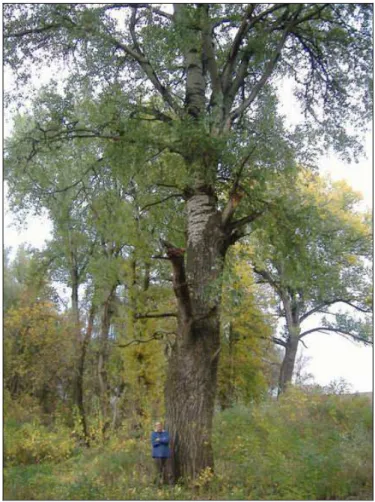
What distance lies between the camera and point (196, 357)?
7715 millimetres

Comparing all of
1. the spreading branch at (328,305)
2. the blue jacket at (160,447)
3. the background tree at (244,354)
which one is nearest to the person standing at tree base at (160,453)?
the blue jacket at (160,447)

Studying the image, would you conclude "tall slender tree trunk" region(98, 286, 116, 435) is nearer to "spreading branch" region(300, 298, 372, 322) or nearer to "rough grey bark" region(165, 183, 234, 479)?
"rough grey bark" region(165, 183, 234, 479)

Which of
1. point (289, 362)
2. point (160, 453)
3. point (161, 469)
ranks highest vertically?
point (160, 453)

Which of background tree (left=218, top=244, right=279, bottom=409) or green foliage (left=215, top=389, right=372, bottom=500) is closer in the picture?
green foliage (left=215, top=389, right=372, bottom=500)

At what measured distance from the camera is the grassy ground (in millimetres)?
7055

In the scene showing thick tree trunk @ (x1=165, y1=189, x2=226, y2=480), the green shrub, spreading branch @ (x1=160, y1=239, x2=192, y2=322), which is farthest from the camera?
the green shrub

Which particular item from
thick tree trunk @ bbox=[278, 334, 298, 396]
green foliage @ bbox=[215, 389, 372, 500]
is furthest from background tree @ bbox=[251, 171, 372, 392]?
green foliage @ bbox=[215, 389, 372, 500]

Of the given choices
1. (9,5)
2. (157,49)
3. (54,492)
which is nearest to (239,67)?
(157,49)

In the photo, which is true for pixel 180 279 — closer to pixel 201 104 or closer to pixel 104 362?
pixel 201 104

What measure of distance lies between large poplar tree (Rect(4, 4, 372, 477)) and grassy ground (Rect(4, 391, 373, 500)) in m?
0.61

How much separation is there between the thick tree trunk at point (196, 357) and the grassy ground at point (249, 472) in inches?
16.5

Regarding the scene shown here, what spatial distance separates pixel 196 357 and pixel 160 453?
1515 millimetres

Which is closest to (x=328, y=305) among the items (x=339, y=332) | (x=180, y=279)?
(x=339, y=332)

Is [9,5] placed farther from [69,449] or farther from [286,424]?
[69,449]
